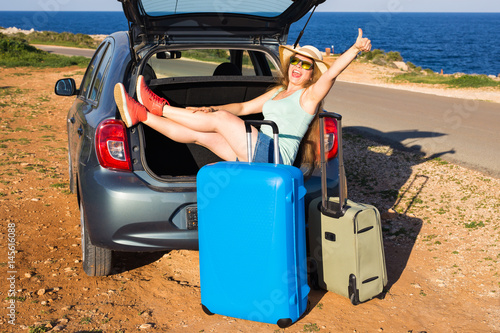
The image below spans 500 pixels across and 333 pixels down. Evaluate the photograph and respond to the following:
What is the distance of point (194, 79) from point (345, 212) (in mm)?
1801

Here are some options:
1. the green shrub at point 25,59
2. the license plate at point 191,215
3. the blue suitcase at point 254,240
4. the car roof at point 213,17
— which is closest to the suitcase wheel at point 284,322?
the blue suitcase at point 254,240

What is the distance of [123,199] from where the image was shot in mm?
3359

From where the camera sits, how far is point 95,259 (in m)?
3.80

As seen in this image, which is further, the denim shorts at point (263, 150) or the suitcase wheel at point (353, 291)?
the denim shorts at point (263, 150)

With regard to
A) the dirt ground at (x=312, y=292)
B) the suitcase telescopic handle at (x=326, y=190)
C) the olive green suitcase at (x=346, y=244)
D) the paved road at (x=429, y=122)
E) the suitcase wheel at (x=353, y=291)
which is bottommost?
the paved road at (x=429, y=122)

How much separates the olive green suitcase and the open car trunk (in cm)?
134

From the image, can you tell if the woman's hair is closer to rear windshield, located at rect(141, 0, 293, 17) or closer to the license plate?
rear windshield, located at rect(141, 0, 293, 17)

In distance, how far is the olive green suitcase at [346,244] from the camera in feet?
11.1

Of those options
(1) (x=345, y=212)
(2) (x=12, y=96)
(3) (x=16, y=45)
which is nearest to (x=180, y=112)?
(1) (x=345, y=212)

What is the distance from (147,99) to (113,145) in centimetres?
53

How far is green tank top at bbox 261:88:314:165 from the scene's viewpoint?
3.84 metres

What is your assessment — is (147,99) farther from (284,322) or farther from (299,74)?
(284,322)

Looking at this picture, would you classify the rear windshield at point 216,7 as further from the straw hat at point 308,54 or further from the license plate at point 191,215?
the license plate at point 191,215

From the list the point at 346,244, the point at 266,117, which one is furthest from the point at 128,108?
the point at 346,244
